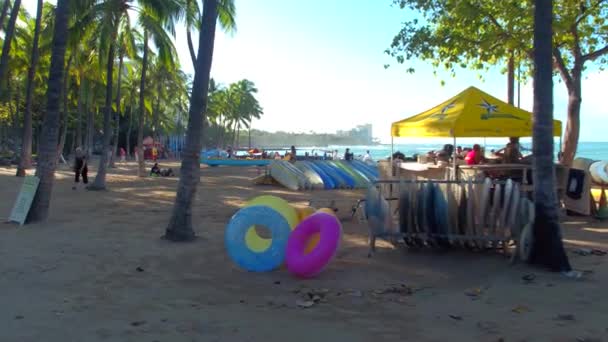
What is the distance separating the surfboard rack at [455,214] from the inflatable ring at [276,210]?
3.66ft

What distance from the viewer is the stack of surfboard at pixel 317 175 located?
767 inches

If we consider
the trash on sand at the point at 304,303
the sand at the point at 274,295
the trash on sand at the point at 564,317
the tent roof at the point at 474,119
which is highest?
the tent roof at the point at 474,119

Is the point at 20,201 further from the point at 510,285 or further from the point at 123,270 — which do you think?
the point at 510,285

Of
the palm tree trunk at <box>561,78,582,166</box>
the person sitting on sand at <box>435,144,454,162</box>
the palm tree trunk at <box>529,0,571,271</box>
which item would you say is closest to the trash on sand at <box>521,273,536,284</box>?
the palm tree trunk at <box>529,0,571,271</box>

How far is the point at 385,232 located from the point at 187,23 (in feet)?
42.3

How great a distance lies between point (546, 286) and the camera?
5.67 metres

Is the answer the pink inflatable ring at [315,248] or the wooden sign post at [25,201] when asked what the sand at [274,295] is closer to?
the pink inflatable ring at [315,248]

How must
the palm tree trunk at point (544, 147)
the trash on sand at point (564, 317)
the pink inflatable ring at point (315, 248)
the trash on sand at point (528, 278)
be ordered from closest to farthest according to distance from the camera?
the trash on sand at point (564, 317), the trash on sand at point (528, 278), the palm tree trunk at point (544, 147), the pink inflatable ring at point (315, 248)

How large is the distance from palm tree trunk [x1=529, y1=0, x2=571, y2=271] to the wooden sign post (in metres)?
8.74

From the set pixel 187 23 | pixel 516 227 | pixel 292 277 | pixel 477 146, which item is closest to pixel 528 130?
pixel 477 146

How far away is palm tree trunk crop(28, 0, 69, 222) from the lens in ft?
33.3

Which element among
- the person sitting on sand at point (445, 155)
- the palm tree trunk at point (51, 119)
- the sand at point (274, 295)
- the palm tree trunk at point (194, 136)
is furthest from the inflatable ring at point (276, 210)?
the person sitting on sand at point (445, 155)

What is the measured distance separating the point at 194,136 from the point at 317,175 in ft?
38.9

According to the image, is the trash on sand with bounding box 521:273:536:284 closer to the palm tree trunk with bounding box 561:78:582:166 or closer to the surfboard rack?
the surfboard rack
